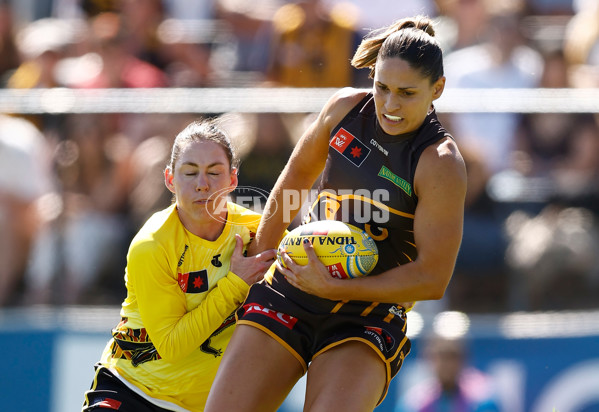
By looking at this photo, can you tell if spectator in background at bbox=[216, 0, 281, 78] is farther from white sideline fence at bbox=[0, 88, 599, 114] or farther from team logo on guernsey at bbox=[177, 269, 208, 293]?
team logo on guernsey at bbox=[177, 269, 208, 293]

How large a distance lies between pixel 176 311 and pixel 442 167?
132 cm

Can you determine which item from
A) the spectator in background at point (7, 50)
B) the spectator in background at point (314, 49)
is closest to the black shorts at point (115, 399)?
the spectator in background at point (314, 49)

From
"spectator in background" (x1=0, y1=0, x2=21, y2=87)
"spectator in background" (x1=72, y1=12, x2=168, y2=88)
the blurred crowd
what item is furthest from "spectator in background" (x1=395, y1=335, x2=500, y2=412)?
"spectator in background" (x1=0, y1=0, x2=21, y2=87)

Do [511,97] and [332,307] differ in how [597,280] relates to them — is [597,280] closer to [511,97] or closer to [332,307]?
[511,97]

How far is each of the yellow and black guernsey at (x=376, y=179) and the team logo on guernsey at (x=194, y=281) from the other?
0.34m

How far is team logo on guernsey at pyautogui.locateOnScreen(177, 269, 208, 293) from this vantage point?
3.82 meters

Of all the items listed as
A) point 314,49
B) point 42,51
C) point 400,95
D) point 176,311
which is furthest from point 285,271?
point 42,51

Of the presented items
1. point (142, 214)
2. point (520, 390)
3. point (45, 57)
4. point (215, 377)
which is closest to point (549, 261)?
point (520, 390)

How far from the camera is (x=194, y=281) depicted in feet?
12.6

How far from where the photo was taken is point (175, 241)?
381cm

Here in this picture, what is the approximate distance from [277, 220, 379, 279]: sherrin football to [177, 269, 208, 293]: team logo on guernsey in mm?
459

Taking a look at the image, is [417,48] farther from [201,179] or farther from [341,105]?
[201,179]

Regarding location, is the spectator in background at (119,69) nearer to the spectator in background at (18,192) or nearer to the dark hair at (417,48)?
the spectator in background at (18,192)

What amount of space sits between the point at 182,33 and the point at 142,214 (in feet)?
7.09
